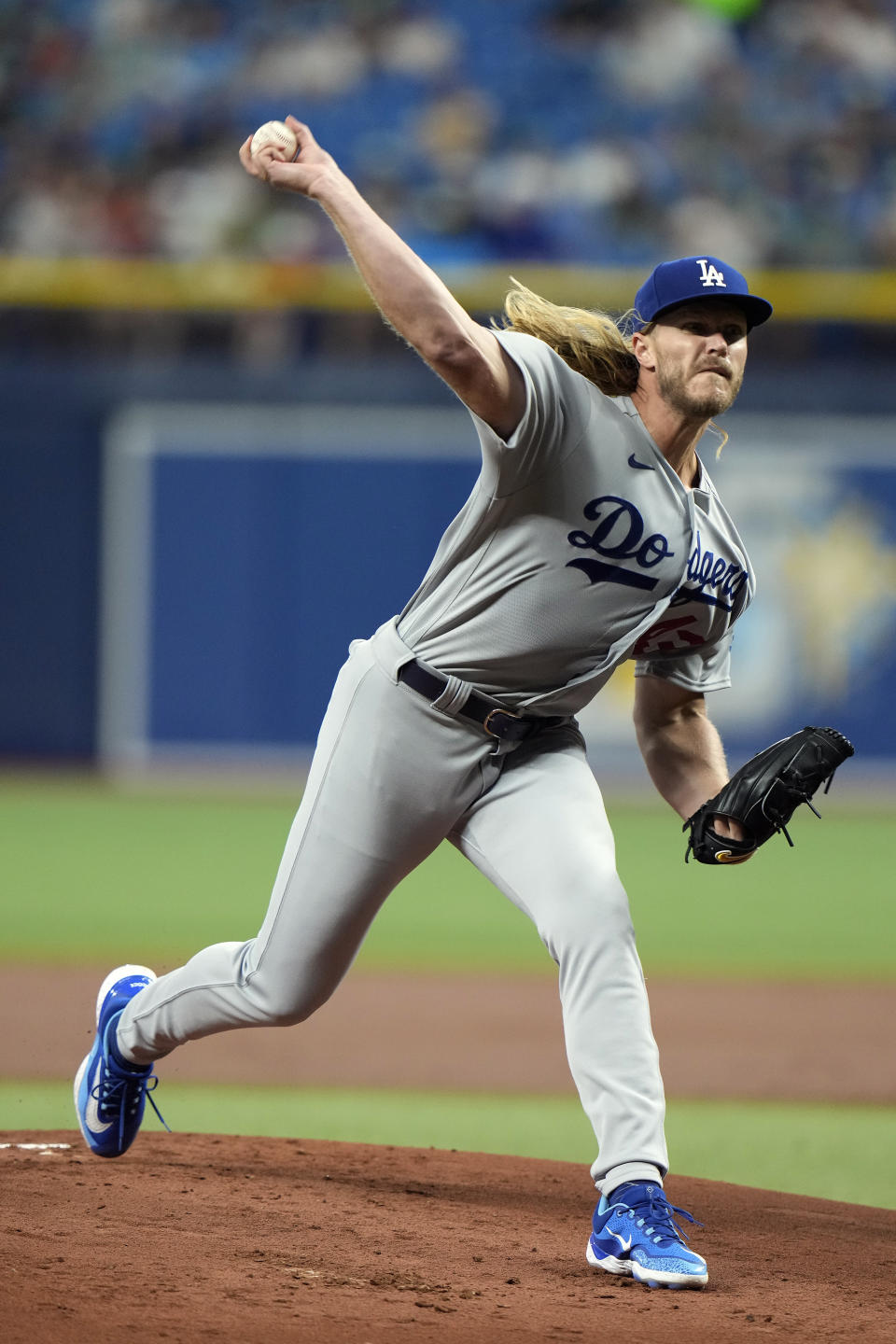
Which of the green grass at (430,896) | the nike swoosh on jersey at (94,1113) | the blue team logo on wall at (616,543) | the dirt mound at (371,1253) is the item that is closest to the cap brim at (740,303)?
the blue team logo on wall at (616,543)

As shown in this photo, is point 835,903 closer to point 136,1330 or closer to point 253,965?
point 253,965

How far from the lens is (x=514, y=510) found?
117 inches

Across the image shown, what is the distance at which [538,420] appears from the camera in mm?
2797

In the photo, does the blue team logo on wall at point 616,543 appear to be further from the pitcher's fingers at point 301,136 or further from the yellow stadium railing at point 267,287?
the yellow stadium railing at point 267,287

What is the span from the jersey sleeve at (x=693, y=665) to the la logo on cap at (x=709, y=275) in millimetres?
731

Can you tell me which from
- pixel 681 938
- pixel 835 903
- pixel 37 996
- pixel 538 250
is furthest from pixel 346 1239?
pixel 538 250

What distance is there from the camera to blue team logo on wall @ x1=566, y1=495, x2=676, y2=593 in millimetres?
2943

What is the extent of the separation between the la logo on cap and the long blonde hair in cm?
19

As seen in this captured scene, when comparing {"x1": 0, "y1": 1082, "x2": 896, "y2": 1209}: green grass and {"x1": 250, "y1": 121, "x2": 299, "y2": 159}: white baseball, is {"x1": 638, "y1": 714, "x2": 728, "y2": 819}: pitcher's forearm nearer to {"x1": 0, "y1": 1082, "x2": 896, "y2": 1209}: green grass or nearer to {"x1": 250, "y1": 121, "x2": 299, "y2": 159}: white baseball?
{"x1": 0, "y1": 1082, "x2": 896, "y2": 1209}: green grass

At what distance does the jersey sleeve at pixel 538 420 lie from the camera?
9.13 feet

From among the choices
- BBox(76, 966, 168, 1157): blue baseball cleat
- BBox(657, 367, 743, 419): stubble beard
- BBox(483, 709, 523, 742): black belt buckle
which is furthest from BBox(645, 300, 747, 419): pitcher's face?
BBox(76, 966, 168, 1157): blue baseball cleat

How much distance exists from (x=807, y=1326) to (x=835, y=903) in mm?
5881

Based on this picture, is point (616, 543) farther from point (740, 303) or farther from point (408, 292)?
point (408, 292)

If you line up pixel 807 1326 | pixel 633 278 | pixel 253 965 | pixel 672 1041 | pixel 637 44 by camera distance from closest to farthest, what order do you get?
1. pixel 807 1326
2. pixel 253 965
3. pixel 672 1041
4. pixel 633 278
5. pixel 637 44
